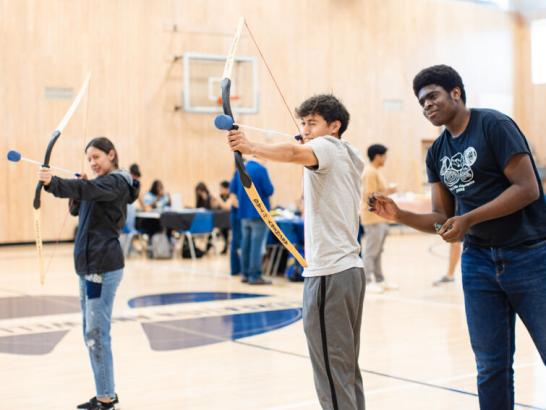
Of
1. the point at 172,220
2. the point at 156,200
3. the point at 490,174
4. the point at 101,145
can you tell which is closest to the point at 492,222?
the point at 490,174

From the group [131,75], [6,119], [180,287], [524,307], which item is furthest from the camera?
[131,75]

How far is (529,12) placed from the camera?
82.1 feet

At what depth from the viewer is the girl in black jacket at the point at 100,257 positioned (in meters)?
4.63

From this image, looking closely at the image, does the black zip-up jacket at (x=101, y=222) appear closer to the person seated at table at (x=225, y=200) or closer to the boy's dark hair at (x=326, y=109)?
the boy's dark hair at (x=326, y=109)

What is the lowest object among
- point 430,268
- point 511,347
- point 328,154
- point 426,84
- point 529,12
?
point 430,268

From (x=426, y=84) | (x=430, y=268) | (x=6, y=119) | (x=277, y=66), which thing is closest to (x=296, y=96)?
(x=277, y=66)

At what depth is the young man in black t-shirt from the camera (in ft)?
10.3

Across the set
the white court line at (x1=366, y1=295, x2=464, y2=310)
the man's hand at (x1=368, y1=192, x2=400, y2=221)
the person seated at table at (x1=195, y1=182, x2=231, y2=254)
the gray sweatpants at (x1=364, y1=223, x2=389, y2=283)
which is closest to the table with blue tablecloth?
the person seated at table at (x1=195, y1=182, x2=231, y2=254)

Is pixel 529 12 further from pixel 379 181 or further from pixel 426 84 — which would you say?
pixel 426 84

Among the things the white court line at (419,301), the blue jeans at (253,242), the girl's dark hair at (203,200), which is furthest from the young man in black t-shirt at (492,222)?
the girl's dark hair at (203,200)

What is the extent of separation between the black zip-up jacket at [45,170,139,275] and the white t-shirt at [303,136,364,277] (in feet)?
5.42

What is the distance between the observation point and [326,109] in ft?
11.2

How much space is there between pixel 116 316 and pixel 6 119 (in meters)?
9.98

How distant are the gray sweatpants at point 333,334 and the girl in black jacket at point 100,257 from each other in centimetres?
168
